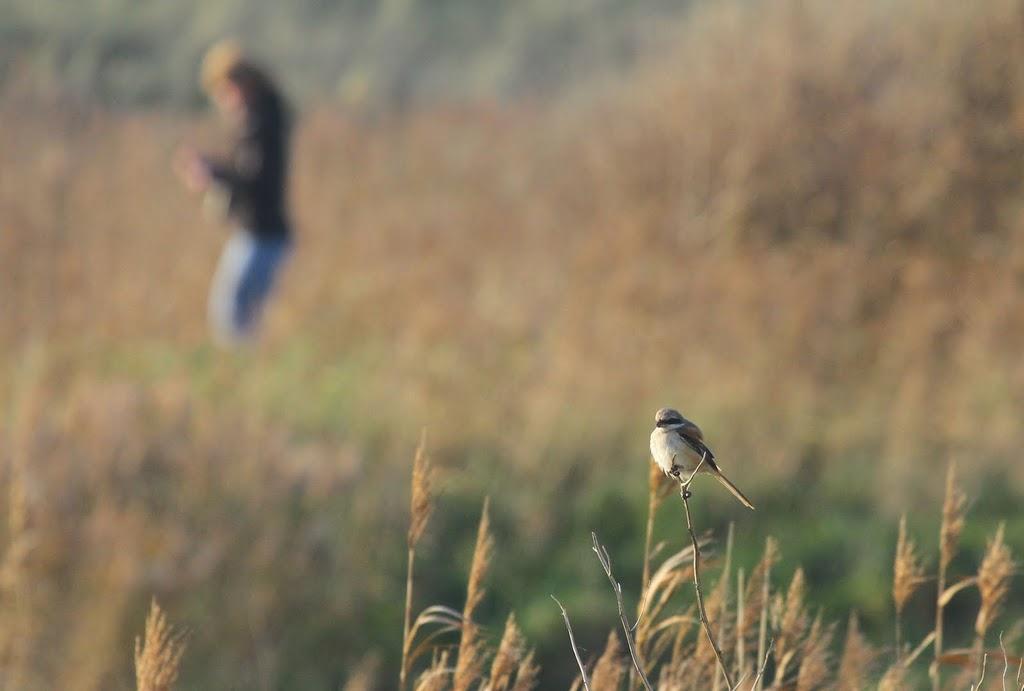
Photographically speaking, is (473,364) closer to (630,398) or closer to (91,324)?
(630,398)

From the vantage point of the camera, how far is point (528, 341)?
8922 millimetres

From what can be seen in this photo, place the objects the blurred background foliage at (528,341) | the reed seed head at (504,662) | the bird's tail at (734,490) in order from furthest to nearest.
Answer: the blurred background foliage at (528,341)
the reed seed head at (504,662)
the bird's tail at (734,490)

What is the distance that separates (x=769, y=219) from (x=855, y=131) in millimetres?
929

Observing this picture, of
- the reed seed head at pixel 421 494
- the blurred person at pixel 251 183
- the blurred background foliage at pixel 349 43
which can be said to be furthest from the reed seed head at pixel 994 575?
the blurred background foliage at pixel 349 43

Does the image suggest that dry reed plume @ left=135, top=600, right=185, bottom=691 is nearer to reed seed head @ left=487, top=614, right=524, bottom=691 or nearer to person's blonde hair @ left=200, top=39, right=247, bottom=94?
reed seed head @ left=487, top=614, right=524, bottom=691

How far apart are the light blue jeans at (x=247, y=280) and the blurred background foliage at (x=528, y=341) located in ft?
1.25

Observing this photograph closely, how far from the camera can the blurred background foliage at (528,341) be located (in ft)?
17.8

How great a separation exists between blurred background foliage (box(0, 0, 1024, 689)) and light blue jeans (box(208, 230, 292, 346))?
0.38 meters

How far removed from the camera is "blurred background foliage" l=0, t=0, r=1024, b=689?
17.8 ft

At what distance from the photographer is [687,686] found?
6.66ft

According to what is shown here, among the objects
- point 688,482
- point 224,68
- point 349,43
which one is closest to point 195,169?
point 224,68

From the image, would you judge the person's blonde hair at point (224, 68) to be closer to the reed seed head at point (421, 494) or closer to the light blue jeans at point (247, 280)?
the light blue jeans at point (247, 280)

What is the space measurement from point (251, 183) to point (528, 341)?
2.27 m

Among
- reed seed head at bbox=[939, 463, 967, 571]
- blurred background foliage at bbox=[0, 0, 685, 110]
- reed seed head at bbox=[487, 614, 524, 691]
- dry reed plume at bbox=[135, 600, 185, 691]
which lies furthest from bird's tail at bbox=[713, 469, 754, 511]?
blurred background foliage at bbox=[0, 0, 685, 110]
